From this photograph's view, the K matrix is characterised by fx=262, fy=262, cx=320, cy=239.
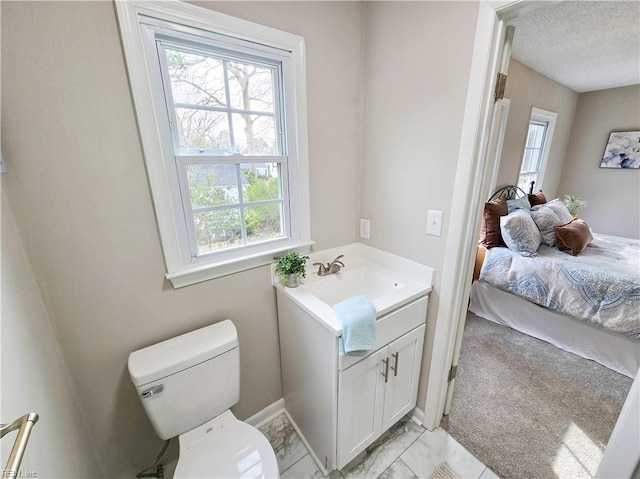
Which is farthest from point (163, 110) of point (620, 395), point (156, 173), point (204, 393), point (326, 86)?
point (620, 395)

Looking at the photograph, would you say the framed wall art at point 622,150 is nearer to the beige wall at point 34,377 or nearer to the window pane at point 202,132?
the window pane at point 202,132

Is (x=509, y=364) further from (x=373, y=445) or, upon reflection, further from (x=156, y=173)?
(x=156, y=173)

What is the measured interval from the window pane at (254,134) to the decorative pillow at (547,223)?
106 inches

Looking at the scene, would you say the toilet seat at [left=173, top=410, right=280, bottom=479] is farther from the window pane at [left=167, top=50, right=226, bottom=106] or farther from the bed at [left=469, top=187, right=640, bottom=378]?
the bed at [left=469, top=187, right=640, bottom=378]

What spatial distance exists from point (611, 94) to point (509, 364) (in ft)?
14.4

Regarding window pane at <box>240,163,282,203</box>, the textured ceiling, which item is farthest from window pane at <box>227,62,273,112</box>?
the textured ceiling

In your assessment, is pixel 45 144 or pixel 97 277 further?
pixel 97 277

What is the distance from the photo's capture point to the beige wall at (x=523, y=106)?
279 centimetres

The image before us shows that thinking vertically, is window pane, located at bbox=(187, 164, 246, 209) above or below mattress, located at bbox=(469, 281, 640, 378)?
above

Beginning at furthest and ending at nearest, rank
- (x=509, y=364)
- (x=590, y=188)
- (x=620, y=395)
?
(x=590, y=188), (x=509, y=364), (x=620, y=395)

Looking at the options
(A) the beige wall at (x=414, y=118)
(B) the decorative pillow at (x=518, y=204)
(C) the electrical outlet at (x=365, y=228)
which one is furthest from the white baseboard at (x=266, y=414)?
(B) the decorative pillow at (x=518, y=204)

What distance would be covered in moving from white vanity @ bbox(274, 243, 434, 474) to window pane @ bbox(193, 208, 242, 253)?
361 millimetres

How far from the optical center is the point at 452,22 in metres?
1.06

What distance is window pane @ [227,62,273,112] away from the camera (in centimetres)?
113
